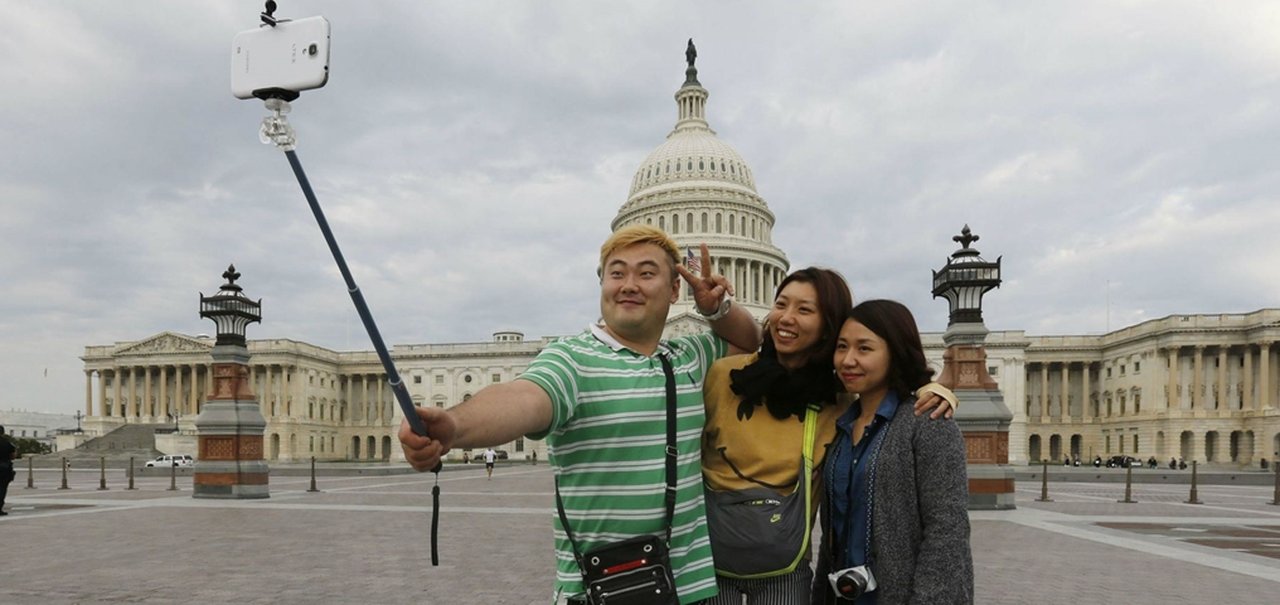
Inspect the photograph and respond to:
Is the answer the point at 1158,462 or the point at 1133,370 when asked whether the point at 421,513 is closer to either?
the point at 1158,462

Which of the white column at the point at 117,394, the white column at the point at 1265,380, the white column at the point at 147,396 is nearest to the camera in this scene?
the white column at the point at 1265,380

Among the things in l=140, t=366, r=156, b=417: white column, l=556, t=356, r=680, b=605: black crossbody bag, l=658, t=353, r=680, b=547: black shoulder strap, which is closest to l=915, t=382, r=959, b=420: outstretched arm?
l=658, t=353, r=680, b=547: black shoulder strap

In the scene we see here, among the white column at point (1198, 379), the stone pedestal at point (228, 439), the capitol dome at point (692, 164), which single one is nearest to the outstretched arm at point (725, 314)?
the stone pedestal at point (228, 439)

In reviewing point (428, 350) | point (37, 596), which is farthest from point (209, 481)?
point (428, 350)

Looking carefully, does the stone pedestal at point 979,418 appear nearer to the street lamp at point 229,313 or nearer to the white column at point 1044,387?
the street lamp at point 229,313

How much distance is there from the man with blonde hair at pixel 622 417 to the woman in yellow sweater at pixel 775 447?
172 mm

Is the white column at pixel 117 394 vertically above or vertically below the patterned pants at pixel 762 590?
below

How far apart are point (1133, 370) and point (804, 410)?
102m

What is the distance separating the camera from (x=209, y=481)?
23.7 metres

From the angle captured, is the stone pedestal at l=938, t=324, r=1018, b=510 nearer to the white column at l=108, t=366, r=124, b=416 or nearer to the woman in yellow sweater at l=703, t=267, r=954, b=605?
the woman in yellow sweater at l=703, t=267, r=954, b=605

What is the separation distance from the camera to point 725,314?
3.69 m

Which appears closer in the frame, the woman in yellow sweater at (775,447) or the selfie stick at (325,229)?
the selfie stick at (325,229)

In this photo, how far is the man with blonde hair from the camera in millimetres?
2809

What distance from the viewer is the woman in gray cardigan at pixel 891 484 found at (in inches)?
126
